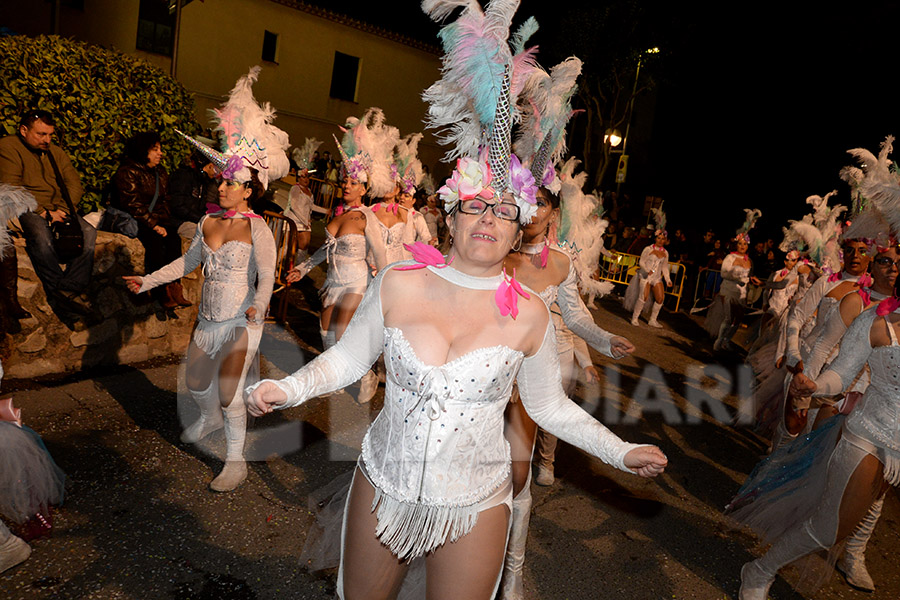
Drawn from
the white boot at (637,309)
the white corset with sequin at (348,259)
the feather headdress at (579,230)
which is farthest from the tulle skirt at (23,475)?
the white boot at (637,309)

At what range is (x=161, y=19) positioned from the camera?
2188cm

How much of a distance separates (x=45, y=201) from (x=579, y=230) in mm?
5050

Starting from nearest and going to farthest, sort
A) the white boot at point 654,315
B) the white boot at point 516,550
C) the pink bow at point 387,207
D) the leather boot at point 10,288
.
→ the white boot at point 516,550 → the leather boot at point 10,288 → the pink bow at point 387,207 → the white boot at point 654,315

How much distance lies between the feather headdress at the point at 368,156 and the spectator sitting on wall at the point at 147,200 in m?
1.97

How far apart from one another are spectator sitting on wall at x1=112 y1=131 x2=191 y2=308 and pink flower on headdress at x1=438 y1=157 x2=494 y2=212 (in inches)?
197

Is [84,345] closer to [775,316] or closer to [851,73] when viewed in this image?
[775,316]

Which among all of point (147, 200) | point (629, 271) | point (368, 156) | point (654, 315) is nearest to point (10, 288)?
point (147, 200)

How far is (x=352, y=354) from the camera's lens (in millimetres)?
2619

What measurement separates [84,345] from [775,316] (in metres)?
9.25

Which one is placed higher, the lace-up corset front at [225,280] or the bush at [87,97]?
the bush at [87,97]

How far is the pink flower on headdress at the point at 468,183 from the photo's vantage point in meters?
2.47

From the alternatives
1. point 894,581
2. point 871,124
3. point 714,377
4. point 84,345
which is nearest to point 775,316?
point 714,377

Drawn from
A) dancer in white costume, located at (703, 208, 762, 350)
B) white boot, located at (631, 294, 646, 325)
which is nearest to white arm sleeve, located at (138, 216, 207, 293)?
dancer in white costume, located at (703, 208, 762, 350)

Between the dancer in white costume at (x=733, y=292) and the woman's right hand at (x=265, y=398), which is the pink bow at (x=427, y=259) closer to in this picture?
the woman's right hand at (x=265, y=398)
